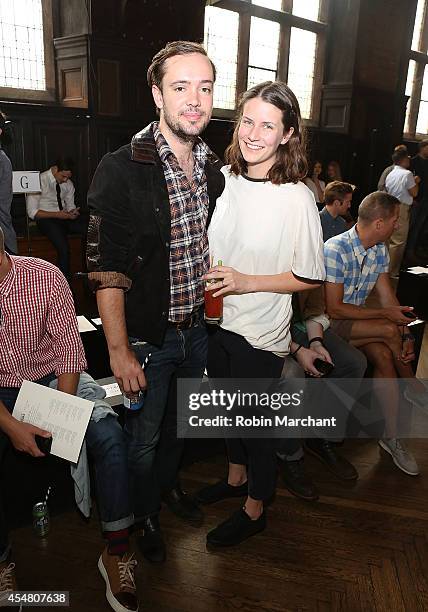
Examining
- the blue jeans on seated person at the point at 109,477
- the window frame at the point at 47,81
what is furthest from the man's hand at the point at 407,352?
the window frame at the point at 47,81

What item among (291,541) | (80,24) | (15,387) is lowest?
(291,541)

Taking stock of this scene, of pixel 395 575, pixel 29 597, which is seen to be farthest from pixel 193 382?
pixel 395 575

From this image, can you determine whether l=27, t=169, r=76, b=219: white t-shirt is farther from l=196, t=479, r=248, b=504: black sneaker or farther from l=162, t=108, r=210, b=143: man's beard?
l=162, t=108, r=210, b=143: man's beard

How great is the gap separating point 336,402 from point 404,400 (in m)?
0.73

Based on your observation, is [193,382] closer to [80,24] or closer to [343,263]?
[343,263]

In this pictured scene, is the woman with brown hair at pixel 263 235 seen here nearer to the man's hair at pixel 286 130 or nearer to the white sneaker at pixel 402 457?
the man's hair at pixel 286 130

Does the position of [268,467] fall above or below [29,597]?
above

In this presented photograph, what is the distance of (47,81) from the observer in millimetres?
6109

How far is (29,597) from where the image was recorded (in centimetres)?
175

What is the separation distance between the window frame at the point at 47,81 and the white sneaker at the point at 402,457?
520 cm

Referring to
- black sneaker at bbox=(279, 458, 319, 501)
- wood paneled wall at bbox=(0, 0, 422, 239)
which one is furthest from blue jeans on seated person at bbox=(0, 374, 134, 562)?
wood paneled wall at bbox=(0, 0, 422, 239)

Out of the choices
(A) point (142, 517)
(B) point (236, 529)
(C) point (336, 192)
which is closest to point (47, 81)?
(C) point (336, 192)

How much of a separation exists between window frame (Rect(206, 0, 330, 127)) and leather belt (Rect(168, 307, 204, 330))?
6540mm
